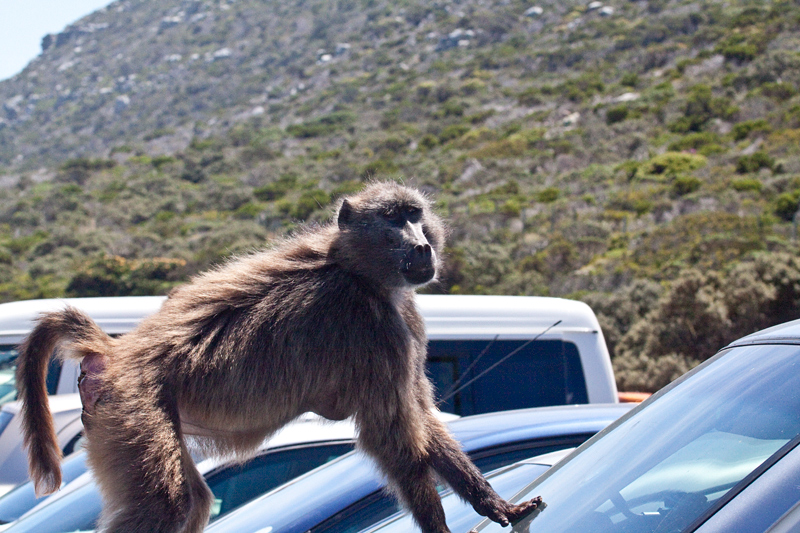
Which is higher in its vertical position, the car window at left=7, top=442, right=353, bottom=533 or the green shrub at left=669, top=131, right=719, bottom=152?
the car window at left=7, top=442, right=353, bottom=533

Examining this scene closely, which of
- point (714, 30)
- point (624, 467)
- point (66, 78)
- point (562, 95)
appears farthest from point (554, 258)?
point (66, 78)

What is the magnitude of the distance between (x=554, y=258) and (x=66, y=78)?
290ft

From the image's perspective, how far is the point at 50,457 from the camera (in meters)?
2.69

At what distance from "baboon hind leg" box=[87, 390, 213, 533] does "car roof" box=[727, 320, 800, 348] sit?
171 centimetres

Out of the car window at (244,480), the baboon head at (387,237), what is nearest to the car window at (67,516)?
the car window at (244,480)

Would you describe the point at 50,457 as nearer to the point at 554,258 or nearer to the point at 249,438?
the point at 249,438

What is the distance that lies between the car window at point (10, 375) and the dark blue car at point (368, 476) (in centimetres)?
323

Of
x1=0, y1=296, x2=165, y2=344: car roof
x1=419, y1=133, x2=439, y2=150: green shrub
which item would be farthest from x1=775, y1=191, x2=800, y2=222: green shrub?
x1=419, y1=133, x2=439, y2=150: green shrub

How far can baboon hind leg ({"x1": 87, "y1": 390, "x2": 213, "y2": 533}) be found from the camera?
224cm

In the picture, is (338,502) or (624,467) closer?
(624,467)

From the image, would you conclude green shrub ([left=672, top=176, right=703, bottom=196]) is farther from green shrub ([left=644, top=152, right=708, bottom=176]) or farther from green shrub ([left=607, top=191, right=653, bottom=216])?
green shrub ([left=644, top=152, right=708, bottom=176])

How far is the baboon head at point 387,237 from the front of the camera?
2.86 m

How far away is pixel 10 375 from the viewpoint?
19.0 ft

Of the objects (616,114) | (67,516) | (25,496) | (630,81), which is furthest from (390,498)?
(630,81)
